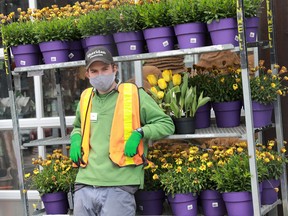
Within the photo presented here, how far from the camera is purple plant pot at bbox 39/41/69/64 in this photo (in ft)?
16.3

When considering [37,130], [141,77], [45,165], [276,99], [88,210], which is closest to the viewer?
[88,210]

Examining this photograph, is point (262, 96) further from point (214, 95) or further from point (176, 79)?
point (176, 79)

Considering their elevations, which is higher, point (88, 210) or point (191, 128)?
point (191, 128)

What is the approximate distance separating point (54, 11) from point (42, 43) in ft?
1.06

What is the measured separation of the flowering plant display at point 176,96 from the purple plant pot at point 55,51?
72cm

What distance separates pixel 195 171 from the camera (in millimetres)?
4570

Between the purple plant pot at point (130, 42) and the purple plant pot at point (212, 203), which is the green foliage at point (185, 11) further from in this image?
the purple plant pot at point (212, 203)

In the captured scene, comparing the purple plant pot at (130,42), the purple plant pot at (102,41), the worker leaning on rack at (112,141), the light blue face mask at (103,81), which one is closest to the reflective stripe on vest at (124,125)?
the worker leaning on rack at (112,141)

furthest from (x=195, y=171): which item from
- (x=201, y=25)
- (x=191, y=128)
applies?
(x=201, y=25)

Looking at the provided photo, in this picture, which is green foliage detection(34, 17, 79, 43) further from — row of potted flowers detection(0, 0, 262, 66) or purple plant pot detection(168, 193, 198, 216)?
purple plant pot detection(168, 193, 198, 216)

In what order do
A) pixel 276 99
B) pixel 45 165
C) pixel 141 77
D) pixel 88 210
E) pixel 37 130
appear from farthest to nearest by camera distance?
pixel 37 130, pixel 141 77, pixel 45 165, pixel 276 99, pixel 88 210

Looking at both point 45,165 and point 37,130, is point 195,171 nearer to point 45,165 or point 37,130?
point 45,165

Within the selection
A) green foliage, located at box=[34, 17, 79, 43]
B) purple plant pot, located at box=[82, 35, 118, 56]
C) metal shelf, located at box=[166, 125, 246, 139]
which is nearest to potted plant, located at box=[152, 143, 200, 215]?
metal shelf, located at box=[166, 125, 246, 139]

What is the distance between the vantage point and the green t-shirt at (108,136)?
4.42m
